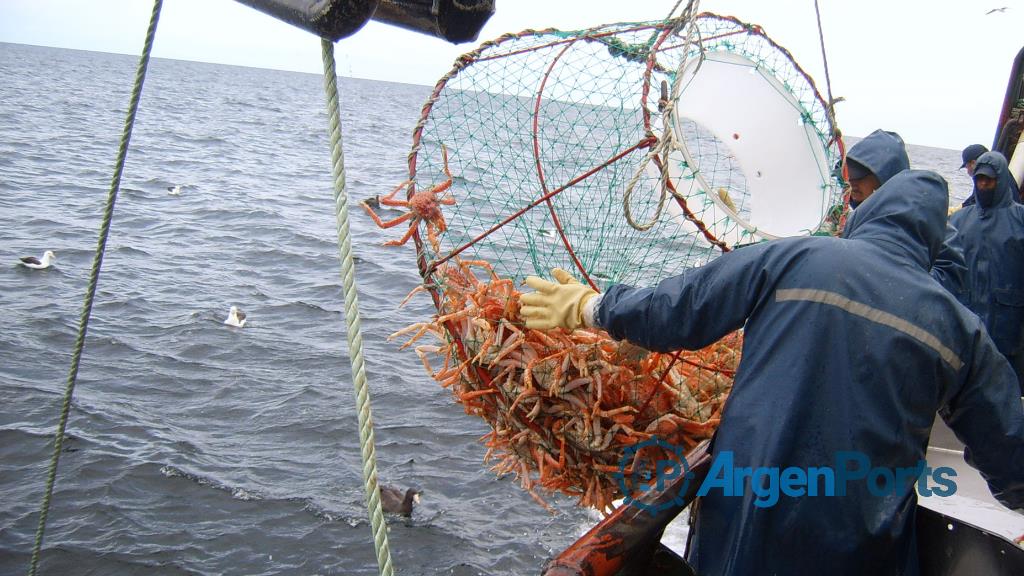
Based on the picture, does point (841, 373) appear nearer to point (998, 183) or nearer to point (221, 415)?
point (998, 183)

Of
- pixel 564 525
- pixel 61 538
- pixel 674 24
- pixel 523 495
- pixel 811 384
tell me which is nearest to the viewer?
pixel 811 384

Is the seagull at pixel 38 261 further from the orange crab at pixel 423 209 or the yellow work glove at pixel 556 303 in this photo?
the yellow work glove at pixel 556 303

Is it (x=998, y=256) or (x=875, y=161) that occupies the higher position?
(x=875, y=161)

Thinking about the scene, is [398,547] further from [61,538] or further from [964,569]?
[964,569]

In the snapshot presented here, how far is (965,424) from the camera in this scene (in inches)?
93.7

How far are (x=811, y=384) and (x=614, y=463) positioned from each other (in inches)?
32.3

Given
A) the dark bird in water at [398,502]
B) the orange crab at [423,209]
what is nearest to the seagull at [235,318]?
the dark bird in water at [398,502]

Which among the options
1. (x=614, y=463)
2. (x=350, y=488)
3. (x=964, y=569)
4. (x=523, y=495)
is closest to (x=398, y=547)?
(x=350, y=488)

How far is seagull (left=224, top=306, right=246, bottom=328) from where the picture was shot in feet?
35.8

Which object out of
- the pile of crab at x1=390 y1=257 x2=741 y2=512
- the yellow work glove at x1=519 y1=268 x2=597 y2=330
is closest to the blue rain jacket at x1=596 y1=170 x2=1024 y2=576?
the yellow work glove at x1=519 y1=268 x2=597 y2=330

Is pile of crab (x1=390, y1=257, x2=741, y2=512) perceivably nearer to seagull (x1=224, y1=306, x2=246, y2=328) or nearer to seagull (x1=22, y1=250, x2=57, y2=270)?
seagull (x1=224, y1=306, x2=246, y2=328)

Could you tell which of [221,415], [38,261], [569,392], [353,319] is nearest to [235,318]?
[221,415]

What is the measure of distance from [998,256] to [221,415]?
7711 millimetres

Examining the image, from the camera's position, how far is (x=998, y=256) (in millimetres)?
5844
